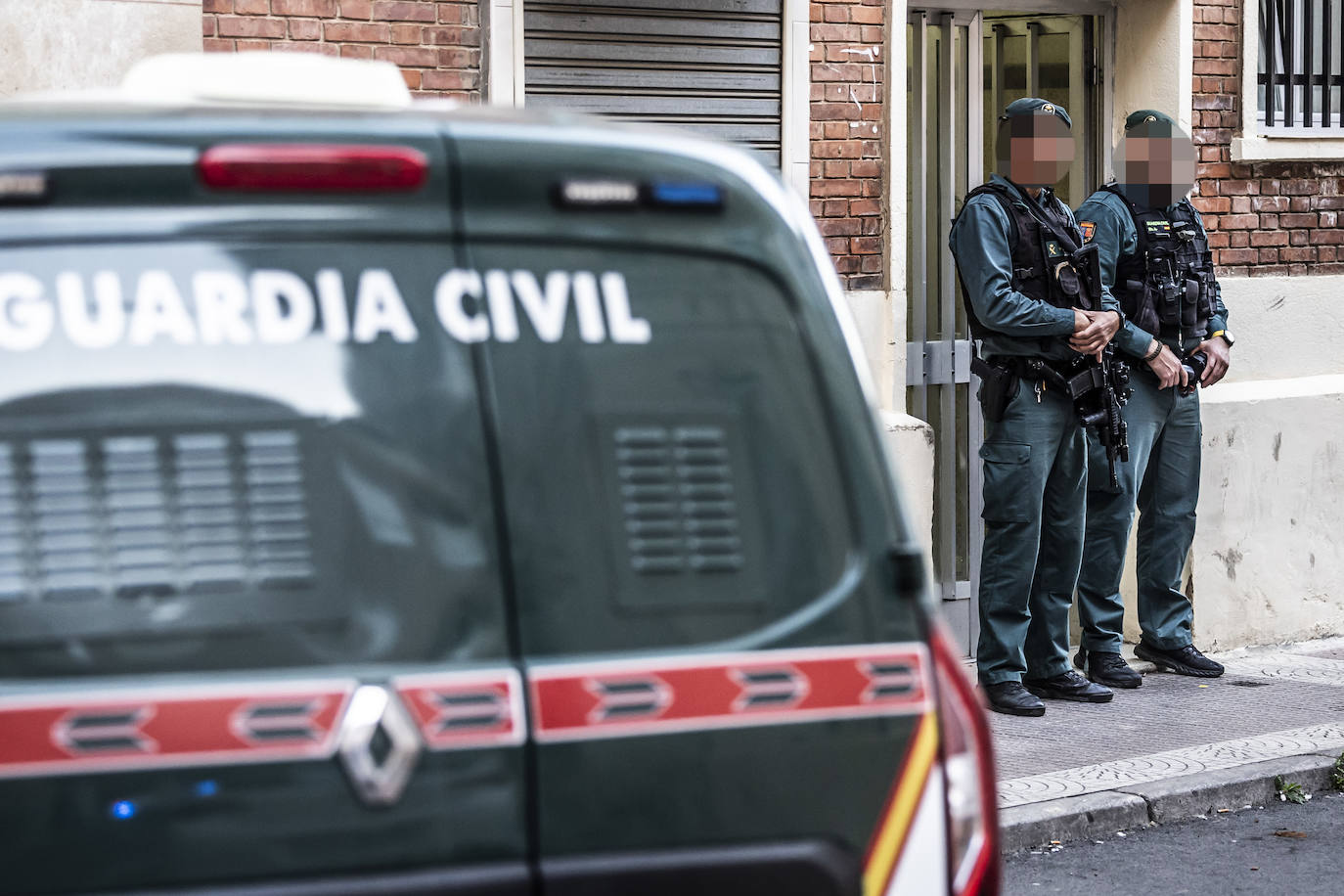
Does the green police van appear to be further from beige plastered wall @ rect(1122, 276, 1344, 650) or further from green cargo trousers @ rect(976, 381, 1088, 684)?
beige plastered wall @ rect(1122, 276, 1344, 650)

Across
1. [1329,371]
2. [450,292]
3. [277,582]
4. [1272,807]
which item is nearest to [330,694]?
[277,582]

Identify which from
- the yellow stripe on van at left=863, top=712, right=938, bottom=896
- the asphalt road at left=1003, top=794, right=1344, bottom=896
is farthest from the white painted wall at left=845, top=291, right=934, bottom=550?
the yellow stripe on van at left=863, top=712, right=938, bottom=896

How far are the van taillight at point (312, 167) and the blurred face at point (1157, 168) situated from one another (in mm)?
5732

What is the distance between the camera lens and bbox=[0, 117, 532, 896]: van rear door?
1938mm

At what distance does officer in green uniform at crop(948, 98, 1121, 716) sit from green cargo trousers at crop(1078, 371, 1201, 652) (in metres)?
0.47

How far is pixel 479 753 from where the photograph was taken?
80.5 inches

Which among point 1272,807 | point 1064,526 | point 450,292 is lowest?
point 1272,807

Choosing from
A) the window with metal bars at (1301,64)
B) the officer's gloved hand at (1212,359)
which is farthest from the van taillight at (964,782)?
the window with metal bars at (1301,64)

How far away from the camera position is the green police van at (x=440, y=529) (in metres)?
1.95

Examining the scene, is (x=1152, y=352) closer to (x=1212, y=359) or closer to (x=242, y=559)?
(x=1212, y=359)

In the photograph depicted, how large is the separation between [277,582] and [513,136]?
612 millimetres

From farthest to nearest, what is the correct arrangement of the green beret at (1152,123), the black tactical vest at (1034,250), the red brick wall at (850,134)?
the red brick wall at (850,134), the green beret at (1152,123), the black tactical vest at (1034,250)

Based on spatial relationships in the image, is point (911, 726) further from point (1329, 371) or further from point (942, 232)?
point (1329, 371)

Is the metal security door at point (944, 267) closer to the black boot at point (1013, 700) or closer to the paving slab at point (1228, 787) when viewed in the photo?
the black boot at point (1013, 700)
